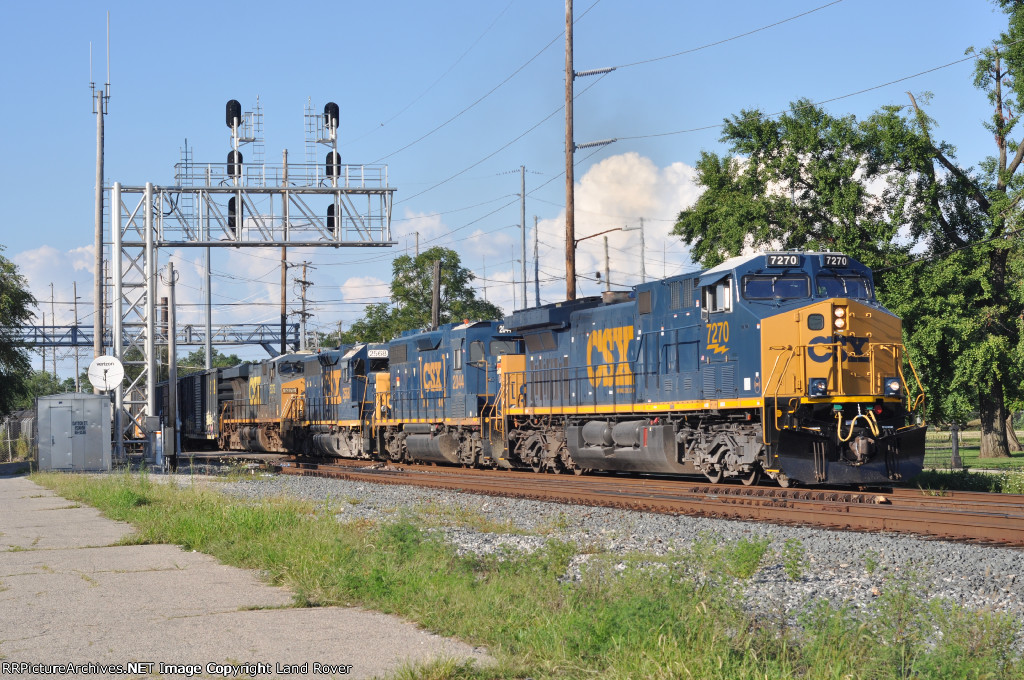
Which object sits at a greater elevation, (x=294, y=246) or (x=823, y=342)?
(x=294, y=246)

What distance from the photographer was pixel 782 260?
16641mm

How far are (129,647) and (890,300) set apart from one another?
27.4 metres

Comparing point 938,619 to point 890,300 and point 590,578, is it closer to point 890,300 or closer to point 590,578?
point 590,578

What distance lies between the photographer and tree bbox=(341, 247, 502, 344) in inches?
2447

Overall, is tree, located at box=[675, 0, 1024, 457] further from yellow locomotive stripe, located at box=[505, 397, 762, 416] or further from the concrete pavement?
the concrete pavement

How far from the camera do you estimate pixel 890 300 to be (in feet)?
98.4

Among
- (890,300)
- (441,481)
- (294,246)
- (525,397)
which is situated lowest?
(441,481)

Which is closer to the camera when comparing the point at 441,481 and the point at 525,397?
the point at 441,481

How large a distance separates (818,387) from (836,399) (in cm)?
32

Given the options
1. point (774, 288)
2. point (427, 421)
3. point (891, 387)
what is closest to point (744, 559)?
point (891, 387)

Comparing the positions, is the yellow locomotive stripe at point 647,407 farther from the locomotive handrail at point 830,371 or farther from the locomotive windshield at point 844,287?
the locomotive windshield at point 844,287

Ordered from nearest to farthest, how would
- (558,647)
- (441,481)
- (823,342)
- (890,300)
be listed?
1. (558,647)
2. (823,342)
3. (441,481)
4. (890,300)

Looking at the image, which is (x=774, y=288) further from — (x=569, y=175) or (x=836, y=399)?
(x=569, y=175)

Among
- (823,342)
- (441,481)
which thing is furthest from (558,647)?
(441,481)
